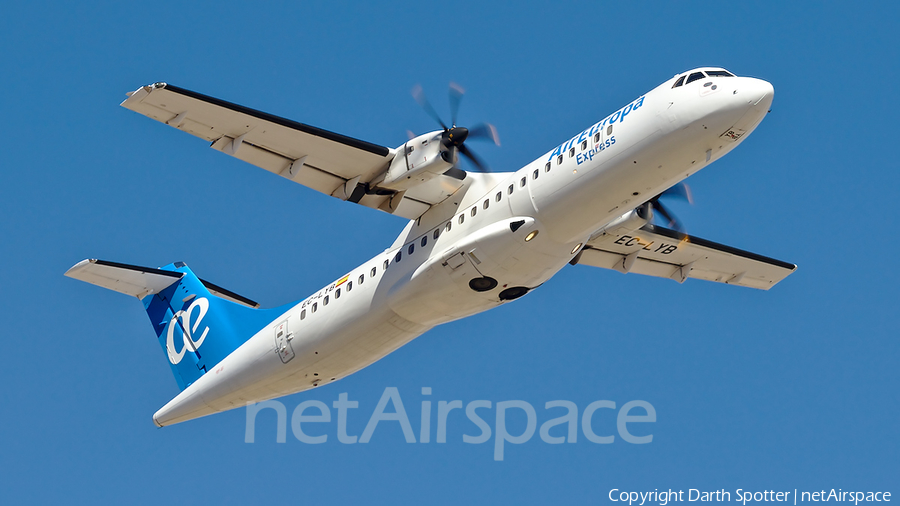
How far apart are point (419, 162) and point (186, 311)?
23.4ft

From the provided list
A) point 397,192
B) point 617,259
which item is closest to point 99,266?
point 397,192

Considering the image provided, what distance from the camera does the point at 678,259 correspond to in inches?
720

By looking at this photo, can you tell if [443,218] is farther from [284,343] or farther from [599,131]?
[284,343]

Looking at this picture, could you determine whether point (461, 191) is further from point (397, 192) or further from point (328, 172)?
point (328, 172)

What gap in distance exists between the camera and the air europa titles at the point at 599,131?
44.2 feet

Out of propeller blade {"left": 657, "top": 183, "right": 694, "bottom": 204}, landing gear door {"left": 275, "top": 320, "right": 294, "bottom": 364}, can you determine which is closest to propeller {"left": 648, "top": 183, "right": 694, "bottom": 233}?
propeller blade {"left": 657, "top": 183, "right": 694, "bottom": 204}

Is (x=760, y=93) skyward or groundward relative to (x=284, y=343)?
skyward

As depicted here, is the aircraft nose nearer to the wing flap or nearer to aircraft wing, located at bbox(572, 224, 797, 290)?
aircraft wing, located at bbox(572, 224, 797, 290)

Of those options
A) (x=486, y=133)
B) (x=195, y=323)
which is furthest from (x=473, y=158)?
(x=195, y=323)

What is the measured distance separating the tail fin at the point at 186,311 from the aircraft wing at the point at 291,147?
9.37 feet

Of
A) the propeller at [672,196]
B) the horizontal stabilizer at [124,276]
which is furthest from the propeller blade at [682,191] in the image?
the horizontal stabilizer at [124,276]

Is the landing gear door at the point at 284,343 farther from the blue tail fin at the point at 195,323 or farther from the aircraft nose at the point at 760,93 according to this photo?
the aircraft nose at the point at 760,93

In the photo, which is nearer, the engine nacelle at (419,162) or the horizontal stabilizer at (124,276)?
the engine nacelle at (419,162)

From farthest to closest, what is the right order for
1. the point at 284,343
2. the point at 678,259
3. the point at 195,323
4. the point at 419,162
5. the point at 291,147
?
1. the point at 195,323
2. the point at 678,259
3. the point at 284,343
4. the point at 291,147
5. the point at 419,162
